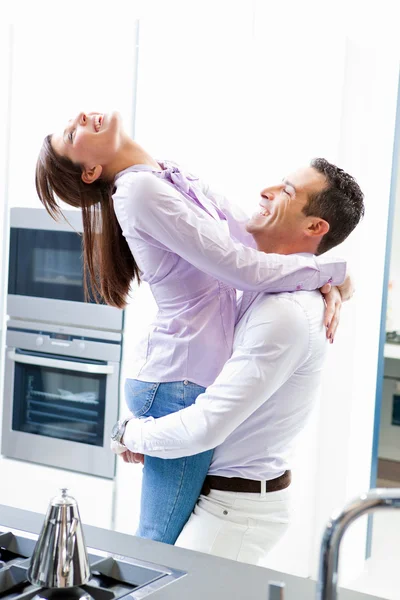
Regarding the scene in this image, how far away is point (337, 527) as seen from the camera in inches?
32.4

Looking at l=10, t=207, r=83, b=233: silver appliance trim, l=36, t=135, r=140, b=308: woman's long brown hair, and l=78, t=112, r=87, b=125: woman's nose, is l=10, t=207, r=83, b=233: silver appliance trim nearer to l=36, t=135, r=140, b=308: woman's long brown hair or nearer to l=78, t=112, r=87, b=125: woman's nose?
l=36, t=135, r=140, b=308: woman's long brown hair

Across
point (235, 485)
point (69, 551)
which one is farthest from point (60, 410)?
point (69, 551)

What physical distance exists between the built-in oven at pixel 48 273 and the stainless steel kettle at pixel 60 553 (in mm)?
1985

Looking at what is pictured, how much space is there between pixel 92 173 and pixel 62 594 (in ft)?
3.67

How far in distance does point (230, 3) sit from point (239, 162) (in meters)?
0.59

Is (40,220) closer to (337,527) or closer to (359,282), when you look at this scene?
(359,282)

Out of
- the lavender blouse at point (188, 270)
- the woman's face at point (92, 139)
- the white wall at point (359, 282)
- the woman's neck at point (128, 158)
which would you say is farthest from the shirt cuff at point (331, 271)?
the white wall at point (359, 282)

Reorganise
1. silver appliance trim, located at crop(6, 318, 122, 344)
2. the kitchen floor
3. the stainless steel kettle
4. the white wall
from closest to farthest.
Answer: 1. the stainless steel kettle
2. the white wall
3. silver appliance trim, located at crop(6, 318, 122, 344)
4. the kitchen floor

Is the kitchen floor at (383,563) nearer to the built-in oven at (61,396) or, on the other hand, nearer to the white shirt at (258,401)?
the built-in oven at (61,396)

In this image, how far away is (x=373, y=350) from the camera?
11.0 feet

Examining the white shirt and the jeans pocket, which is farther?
the jeans pocket

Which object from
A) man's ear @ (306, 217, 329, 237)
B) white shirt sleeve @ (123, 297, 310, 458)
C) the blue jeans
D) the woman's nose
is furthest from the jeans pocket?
the woman's nose

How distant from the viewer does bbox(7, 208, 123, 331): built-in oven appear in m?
3.23

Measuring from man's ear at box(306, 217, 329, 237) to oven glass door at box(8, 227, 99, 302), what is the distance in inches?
59.4
